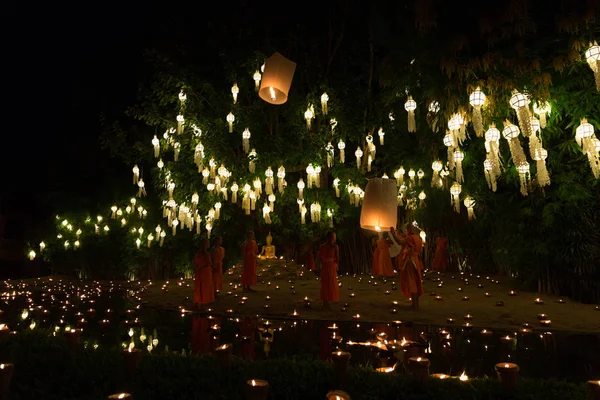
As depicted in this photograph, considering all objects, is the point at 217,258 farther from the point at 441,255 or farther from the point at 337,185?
the point at 441,255

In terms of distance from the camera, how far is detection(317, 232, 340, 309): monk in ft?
23.0

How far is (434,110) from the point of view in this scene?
7.89 meters

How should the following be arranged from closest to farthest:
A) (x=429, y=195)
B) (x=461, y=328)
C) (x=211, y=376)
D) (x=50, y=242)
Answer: (x=211, y=376)
(x=461, y=328)
(x=429, y=195)
(x=50, y=242)

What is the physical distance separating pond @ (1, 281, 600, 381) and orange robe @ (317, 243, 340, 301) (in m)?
A: 1.07

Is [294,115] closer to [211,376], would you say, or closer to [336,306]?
[336,306]

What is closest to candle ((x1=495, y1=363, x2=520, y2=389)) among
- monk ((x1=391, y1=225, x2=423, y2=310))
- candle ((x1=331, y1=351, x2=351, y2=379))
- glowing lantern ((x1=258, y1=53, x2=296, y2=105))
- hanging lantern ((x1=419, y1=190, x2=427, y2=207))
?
candle ((x1=331, y1=351, x2=351, y2=379))

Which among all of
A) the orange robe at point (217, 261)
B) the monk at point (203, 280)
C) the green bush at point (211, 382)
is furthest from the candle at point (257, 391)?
the orange robe at point (217, 261)

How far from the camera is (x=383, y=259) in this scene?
12.4m

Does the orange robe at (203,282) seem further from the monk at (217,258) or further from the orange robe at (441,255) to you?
the orange robe at (441,255)

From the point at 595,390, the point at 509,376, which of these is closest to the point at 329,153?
the point at 509,376

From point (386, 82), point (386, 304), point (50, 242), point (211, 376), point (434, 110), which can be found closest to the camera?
point (211, 376)

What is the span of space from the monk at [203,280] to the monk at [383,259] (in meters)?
6.19

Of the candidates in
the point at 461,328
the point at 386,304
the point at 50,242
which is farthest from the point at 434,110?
the point at 50,242

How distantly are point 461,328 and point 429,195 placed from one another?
7.11 metres
